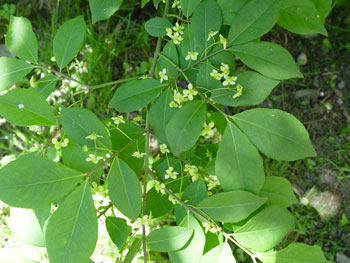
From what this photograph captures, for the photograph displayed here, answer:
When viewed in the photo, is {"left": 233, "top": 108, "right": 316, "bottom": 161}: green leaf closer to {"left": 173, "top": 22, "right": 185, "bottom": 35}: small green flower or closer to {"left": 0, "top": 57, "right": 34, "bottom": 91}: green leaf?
{"left": 173, "top": 22, "right": 185, "bottom": 35}: small green flower

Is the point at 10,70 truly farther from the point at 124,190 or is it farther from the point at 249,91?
the point at 249,91

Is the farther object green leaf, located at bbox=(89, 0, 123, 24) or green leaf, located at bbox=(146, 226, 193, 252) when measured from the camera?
green leaf, located at bbox=(89, 0, 123, 24)

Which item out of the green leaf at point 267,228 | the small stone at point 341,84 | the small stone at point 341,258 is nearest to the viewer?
the green leaf at point 267,228

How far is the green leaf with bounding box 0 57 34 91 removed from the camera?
119 centimetres

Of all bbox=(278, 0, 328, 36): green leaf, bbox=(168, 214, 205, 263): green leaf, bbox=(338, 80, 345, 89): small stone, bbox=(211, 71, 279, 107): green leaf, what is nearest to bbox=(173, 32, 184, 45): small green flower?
bbox=(211, 71, 279, 107): green leaf

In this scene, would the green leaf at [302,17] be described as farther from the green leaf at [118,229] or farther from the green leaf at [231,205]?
the green leaf at [118,229]

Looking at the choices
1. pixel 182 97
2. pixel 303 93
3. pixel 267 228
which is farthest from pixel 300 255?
pixel 303 93

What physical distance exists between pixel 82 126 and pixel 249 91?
526mm

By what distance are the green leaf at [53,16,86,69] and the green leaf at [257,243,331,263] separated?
96 cm

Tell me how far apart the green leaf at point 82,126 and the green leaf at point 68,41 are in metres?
0.27

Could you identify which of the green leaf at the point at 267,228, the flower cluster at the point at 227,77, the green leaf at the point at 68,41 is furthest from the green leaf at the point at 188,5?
the green leaf at the point at 267,228

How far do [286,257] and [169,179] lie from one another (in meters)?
0.47

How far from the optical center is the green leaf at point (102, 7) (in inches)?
45.6

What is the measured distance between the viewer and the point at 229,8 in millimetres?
1175
